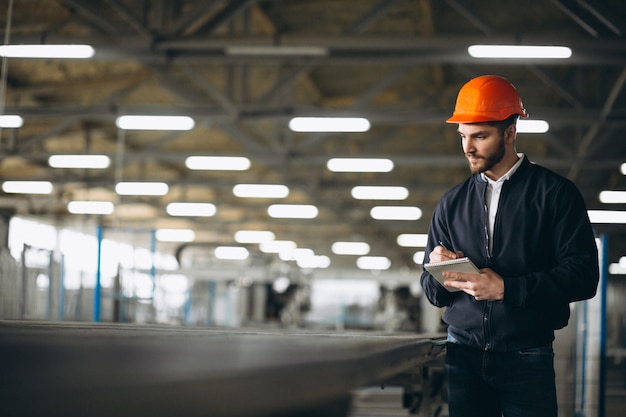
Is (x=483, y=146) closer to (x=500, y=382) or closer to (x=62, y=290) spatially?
(x=500, y=382)

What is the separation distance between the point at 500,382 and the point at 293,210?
69.1 ft

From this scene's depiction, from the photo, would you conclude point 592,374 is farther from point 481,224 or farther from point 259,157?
point 259,157

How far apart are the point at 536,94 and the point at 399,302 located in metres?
6.12

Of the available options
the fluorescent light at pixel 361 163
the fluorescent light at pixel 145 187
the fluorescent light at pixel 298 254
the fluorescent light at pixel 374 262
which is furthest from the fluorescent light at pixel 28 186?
the fluorescent light at pixel 374 262

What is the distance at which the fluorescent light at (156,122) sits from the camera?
11.6 m

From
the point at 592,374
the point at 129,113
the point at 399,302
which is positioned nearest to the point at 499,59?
the point at 592,374

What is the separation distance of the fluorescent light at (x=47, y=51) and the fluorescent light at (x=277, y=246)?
24.6 metres

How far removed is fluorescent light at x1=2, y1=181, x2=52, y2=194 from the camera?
1925cm

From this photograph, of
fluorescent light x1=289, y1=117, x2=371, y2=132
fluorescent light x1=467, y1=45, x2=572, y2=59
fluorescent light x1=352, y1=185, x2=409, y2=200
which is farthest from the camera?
fluorescent light x1=352, y1=185, x2=409, y2=200

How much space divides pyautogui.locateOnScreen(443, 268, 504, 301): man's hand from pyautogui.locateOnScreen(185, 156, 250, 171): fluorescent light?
38.4ft

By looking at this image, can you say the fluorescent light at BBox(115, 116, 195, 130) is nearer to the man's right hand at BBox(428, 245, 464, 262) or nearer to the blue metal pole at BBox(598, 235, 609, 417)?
the blue metal pole at BBox(598, 235, 609, 417)

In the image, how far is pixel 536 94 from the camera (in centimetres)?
1473

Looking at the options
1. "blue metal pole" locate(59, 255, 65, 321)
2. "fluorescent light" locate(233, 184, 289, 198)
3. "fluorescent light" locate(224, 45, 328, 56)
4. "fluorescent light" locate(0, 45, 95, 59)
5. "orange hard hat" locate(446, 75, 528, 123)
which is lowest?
"blue metal pole" locate(59, 255, 65, 321)

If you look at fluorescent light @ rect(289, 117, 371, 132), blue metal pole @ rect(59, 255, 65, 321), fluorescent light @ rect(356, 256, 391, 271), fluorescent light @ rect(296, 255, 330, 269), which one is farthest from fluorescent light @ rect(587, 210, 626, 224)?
fluorescent light @ rect(296, 255, 330, 269)
